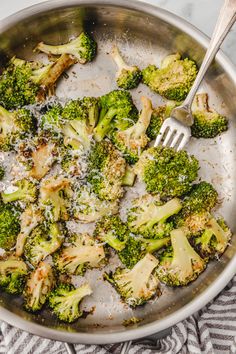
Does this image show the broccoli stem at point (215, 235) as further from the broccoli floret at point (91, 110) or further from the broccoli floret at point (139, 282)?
the broccoli floret at point (91, 110)

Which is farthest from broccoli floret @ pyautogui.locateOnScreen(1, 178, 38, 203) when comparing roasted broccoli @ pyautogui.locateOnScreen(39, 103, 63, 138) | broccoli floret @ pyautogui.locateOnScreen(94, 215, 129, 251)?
broccoli floret @ pyautogui.locateOnScreen(94, 215, 129, 251)

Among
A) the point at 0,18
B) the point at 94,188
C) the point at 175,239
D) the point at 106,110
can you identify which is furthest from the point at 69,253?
the point at 0,18

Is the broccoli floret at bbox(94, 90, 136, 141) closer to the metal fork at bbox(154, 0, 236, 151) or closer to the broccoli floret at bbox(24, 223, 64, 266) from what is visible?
the metal fork at bbox(154, 0, 236, 151)

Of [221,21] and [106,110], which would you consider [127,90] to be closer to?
[106,110]

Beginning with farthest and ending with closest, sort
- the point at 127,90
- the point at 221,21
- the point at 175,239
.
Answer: the point at 127,90
the point at 175,239
the point at 221,21

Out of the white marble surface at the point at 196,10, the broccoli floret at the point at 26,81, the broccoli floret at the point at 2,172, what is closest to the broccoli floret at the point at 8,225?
the broccoli floret at the point at 2,172
